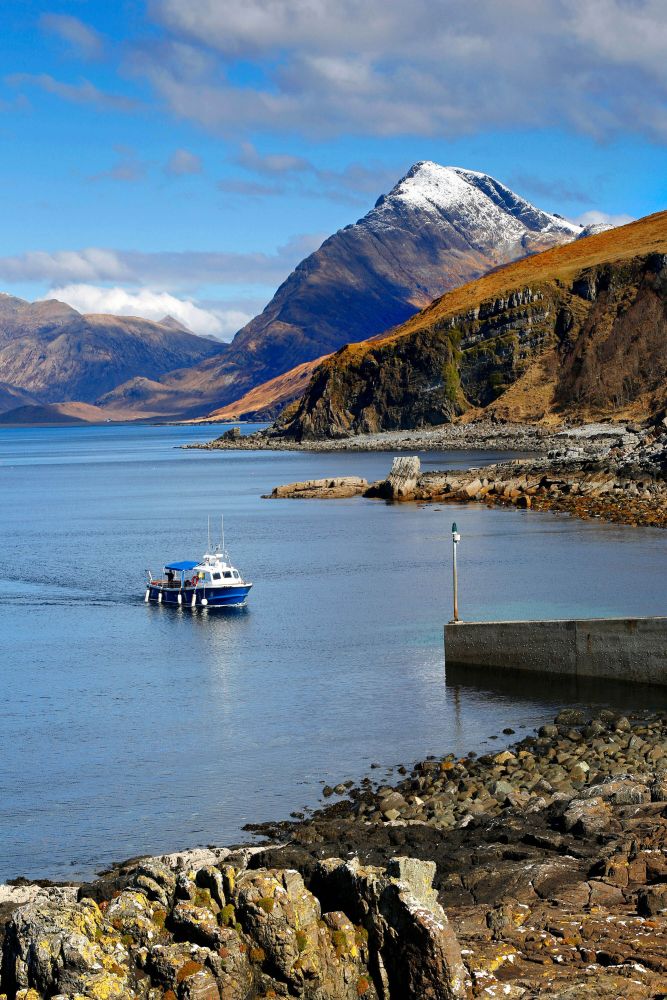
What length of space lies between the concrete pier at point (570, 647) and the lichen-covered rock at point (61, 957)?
2268 centimetres

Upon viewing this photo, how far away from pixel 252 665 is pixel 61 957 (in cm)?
2927

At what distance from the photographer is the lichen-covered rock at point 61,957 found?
10227 millimetres

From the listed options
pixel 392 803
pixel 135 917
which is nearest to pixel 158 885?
pixel 135 917

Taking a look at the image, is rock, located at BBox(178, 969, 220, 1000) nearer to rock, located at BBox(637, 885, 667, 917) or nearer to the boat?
rock, located at BBox(637, 885, 667, 917)

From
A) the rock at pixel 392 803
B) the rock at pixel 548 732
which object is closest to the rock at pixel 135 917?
the rock at pixel 392 803

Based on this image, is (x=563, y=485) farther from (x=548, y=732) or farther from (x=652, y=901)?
(x=652, y=901)

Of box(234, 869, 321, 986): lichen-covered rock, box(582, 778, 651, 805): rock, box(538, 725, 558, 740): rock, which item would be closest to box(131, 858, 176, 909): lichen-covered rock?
box(234, 869, 321, 986): lichen-covered rock

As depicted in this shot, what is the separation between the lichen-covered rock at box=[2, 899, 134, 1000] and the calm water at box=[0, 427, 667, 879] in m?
10.6

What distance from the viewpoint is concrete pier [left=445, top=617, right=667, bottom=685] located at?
102ft

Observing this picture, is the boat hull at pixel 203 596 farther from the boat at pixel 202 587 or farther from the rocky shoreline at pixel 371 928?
the rocky shoreline at pixel 371 928

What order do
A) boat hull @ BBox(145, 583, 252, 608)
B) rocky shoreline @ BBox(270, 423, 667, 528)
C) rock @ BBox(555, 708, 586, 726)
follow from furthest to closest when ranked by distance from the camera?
rocky shoreline @ BBox(270, 423, 667, 528) → boat hull @ BBox(145, 583, 252, 608) → rock @ BBox(555, 708, 586, 726)

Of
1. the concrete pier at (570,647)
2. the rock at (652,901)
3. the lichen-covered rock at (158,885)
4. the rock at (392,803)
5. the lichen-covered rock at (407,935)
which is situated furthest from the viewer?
the concrete pier at (570,647)

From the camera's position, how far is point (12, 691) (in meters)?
36.0

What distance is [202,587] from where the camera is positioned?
52.7 meters
